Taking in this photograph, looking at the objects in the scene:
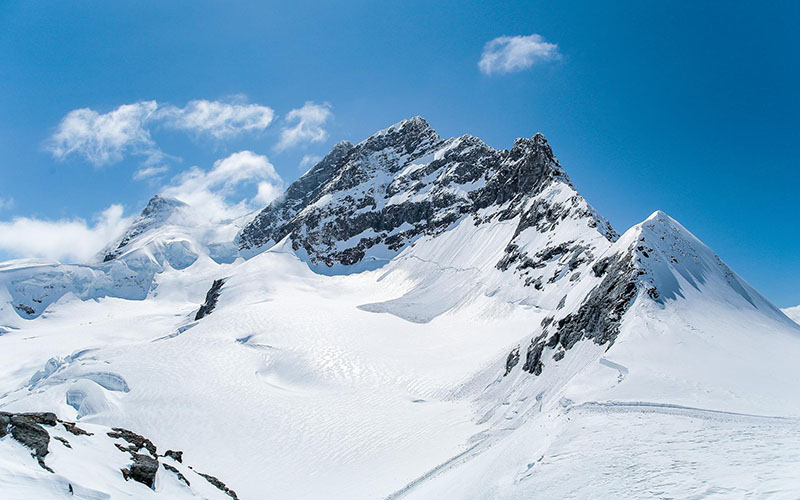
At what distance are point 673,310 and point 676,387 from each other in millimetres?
8567

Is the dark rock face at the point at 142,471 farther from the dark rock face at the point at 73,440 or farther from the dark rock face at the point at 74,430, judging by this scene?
the dark rock face at the point at 74,430

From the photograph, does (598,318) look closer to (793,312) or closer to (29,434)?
(29,434)

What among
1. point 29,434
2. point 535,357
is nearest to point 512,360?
point 535,357

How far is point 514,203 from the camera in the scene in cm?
9044

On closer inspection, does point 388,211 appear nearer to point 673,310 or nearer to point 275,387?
point 275,387

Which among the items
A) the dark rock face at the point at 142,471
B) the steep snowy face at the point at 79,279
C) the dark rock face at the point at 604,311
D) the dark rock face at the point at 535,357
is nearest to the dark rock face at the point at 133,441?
the dark rock face at the point at 142,471

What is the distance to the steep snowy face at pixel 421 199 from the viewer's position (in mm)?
75625

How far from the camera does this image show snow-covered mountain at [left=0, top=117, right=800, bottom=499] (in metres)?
13.1

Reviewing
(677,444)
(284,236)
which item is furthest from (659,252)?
(284,236)

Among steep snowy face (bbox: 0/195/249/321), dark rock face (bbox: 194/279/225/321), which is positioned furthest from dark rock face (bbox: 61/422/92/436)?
steep snowy face (bbox: 0/195/249/321)

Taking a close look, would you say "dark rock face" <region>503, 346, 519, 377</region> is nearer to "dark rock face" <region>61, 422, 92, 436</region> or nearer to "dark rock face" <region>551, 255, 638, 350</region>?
"dark rock face" <region>551, 255, 638, 350</region>

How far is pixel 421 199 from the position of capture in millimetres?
127625

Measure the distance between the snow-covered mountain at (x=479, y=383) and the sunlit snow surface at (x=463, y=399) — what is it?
14cm

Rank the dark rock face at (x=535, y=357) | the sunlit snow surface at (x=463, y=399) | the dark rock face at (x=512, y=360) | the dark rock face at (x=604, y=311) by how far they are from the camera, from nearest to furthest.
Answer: the sunlit snow surface at (x=463, y=399) < the dark rock face at (x=604, y=311) < the dark rock face at (x=535, y=357) < the dark rock face at (x=512, y=360)
